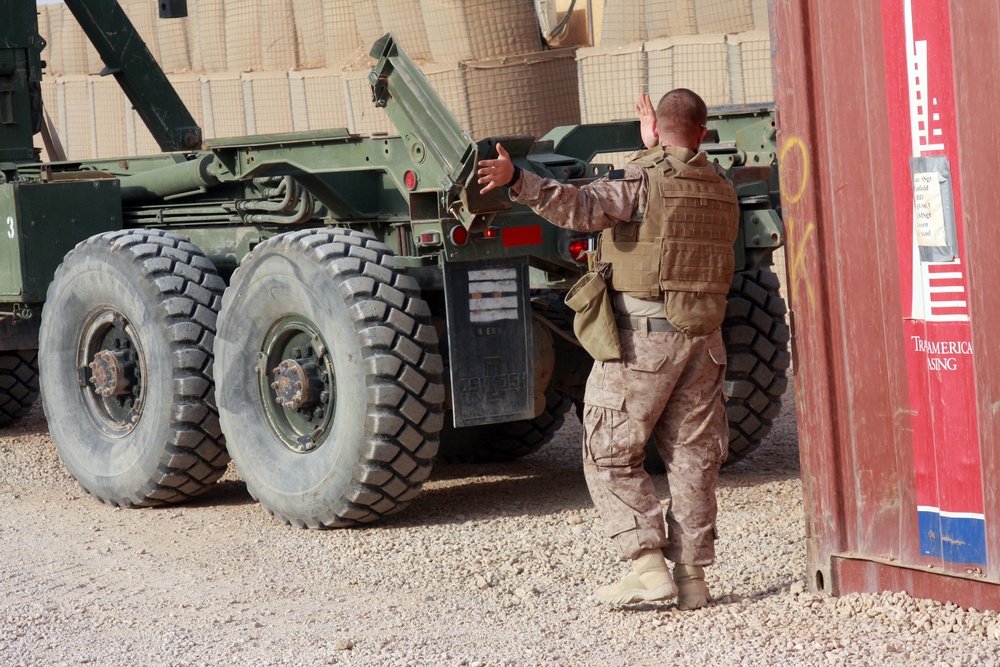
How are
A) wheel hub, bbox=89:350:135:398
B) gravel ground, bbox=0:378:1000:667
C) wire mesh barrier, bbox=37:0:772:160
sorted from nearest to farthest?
gravel ground, bbox=0:378:1000:667
wheel hub, bbox=89:350:135:398
wire mesh barrier, bbox=37:0:772:160

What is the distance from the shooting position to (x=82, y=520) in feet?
21.5

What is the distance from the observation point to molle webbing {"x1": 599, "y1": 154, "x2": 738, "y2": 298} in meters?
4.44

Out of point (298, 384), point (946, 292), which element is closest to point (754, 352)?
point (298, 384)

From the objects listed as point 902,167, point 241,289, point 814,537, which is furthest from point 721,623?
point 241,289

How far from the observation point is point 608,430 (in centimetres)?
454

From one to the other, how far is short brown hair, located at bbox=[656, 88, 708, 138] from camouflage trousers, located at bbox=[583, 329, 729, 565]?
0.67m

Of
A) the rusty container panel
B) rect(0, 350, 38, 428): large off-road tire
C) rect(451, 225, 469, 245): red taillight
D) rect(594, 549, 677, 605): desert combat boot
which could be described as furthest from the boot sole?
rect(0, 350, 38, 428): large off-road tire

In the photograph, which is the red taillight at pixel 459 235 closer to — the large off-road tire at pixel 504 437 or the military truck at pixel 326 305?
the military truck at pixel 326 305

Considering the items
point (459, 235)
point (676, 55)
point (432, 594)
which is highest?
point (676, 55)

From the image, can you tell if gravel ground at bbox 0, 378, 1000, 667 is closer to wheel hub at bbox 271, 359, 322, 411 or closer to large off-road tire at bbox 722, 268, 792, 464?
large off-road tire at bbox 722, 268, 792, 464

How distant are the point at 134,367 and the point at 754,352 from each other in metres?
3.03

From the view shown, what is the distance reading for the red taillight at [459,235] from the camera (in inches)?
219

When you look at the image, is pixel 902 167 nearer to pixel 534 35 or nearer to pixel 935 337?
pixel 935 337

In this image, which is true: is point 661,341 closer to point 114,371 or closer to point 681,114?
point 681,114
